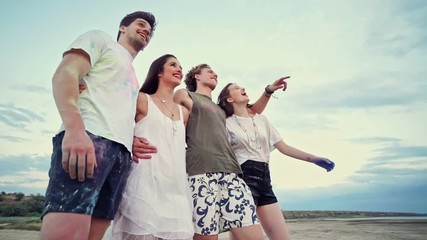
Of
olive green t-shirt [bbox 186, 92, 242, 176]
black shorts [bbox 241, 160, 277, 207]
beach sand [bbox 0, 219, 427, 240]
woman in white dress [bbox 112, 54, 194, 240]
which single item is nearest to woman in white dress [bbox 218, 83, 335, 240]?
black shorts [bbox 241, 160, 277, 207]

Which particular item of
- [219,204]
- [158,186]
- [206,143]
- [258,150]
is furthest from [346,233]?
[158,186]

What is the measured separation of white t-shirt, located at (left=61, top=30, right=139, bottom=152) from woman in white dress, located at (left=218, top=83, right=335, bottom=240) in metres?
1.75

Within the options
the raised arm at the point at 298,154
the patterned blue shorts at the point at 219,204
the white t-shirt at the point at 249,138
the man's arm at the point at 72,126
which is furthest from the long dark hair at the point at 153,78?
the raised arm at the point at 298,154

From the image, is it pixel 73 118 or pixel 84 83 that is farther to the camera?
pixel 84 83

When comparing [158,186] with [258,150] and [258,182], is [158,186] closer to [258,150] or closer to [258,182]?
[258,182]

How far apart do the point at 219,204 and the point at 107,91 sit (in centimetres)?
159

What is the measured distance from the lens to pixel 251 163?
3.64 metres

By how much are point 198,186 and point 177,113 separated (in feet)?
2.20

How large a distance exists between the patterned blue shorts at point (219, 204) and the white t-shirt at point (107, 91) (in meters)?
1.13

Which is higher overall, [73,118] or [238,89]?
[238,89]

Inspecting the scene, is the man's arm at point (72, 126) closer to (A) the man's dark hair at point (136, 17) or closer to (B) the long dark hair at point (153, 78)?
(A) the man's dark hair at point (136, 17)

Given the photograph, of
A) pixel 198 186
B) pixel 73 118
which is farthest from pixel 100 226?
pixel 198 186

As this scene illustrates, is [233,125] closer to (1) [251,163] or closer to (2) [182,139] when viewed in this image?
(1) [251,163]

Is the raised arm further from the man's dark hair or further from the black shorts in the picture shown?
the man's dark hair
